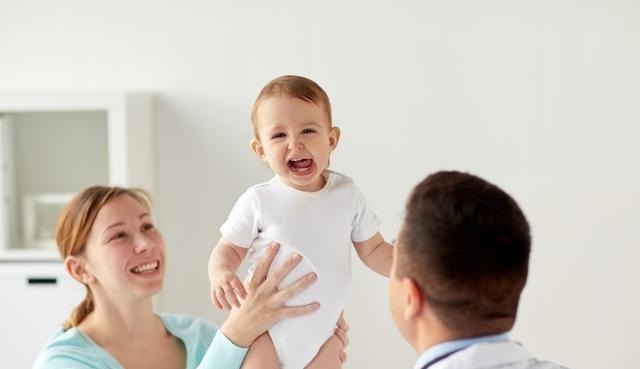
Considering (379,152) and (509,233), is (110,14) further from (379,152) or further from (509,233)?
(509,233)

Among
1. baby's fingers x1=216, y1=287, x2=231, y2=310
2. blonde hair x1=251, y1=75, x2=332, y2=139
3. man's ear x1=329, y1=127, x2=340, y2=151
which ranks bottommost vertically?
baby's fingers x1=216, y1=287, x2=231, y2=310

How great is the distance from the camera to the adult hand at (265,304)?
5.62 feet

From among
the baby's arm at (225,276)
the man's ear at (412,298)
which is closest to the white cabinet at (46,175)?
the baby's arm at (225,276)

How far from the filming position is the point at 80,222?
211cm

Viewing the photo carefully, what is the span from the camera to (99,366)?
196 centimetres

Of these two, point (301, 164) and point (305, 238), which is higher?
point (301, 164)

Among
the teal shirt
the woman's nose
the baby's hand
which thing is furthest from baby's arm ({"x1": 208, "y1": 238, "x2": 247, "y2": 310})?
the woman's nose

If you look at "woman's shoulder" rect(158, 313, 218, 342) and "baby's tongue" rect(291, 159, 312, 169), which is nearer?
"baby's tongue" rect(291, 159, 312, 169)

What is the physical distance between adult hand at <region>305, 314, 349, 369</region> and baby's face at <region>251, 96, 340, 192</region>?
322 millimetres

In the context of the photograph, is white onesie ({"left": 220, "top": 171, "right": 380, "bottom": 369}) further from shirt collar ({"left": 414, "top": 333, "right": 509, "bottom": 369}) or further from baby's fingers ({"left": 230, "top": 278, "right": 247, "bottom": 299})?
shirt collar ({"left": 414, "top": 333, "right": 509, "bottom": 369})

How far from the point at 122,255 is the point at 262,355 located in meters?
0.51

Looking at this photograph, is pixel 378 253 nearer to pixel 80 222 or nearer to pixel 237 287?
pixel 237 287

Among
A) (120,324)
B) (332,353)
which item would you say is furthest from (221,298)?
(120,324)

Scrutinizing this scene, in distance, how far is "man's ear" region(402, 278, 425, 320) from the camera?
1.23 metres
